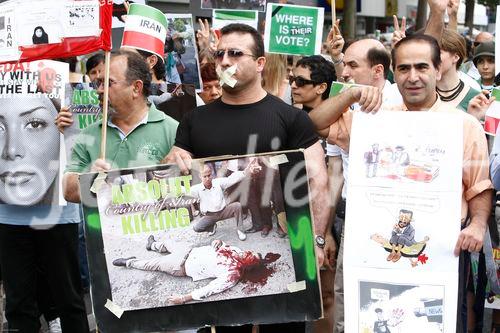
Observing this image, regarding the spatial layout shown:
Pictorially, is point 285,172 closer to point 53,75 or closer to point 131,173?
point 131,173

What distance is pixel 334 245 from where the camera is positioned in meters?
4.98

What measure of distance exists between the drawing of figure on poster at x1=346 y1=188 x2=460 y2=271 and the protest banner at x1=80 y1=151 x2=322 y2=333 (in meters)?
0.23

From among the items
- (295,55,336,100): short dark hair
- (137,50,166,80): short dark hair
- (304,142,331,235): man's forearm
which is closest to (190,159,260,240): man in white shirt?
(304,142,331,235): man's forearm

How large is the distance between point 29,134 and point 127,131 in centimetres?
88

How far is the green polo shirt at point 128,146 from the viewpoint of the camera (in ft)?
14.0

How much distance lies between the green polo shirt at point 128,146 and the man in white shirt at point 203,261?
601 mm

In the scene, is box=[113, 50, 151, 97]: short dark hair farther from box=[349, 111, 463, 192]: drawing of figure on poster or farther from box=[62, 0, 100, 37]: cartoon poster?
box=[349, 111, 463, 192]: drawing of figure on poster

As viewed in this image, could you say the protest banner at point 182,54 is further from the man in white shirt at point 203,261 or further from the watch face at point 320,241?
the man in white shirt at point 203,261

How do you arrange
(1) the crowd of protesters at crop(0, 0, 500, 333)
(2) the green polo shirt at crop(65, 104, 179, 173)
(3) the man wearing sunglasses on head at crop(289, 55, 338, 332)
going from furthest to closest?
(3) the man wearing sunglasses on head at crop(289, 55, 338, 332) < (2) the green polo shirt at crop(65, 104, 179, 173) < (1) the crowd of protesters at crop(0, 0, 500, 333)

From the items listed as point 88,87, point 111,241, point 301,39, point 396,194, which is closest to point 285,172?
point 396,194

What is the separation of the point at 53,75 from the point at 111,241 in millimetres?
1602

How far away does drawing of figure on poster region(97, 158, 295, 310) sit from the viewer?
3.78m

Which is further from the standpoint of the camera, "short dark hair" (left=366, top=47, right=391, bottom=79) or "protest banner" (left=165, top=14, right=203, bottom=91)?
"protest banner" (left=165, top=14, right=203, bottom=91)

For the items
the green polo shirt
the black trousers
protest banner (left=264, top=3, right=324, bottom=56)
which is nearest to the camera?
the green polo shirt
